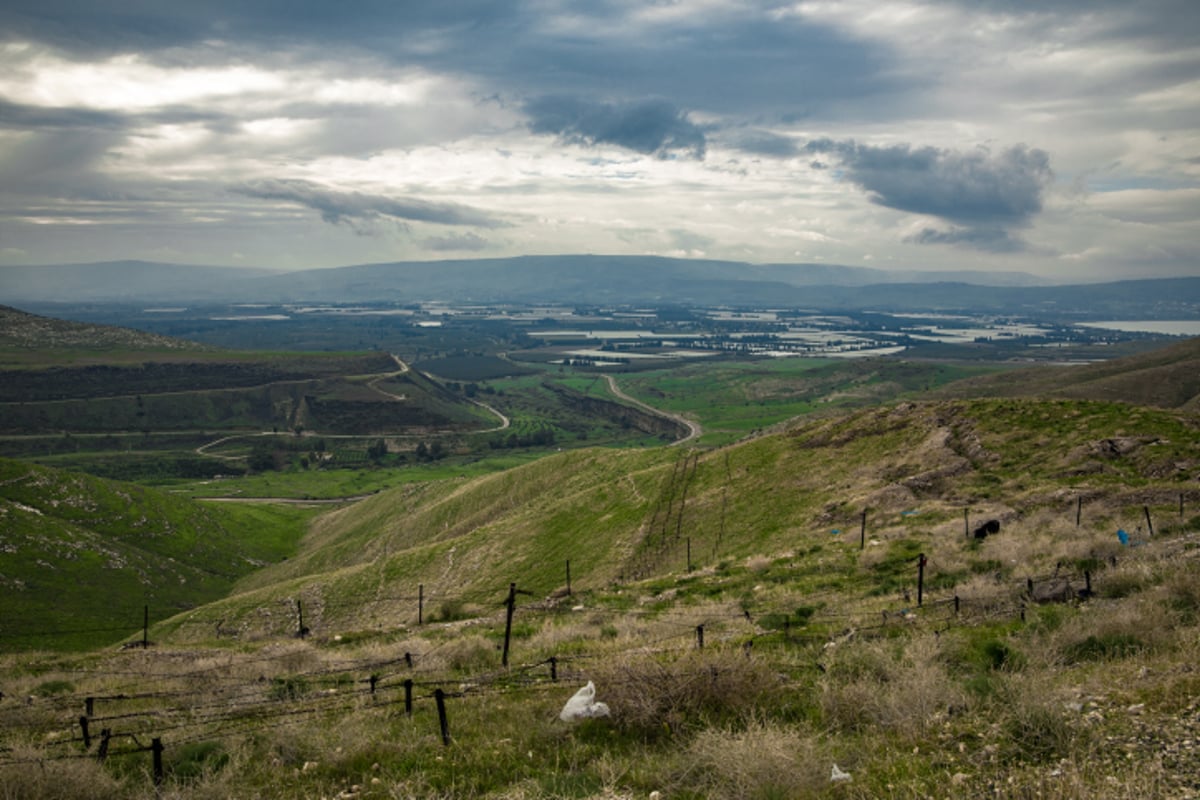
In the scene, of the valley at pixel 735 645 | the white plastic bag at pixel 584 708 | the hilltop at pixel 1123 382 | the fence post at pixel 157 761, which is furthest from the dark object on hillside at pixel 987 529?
the hilltop at pixel 1123 382

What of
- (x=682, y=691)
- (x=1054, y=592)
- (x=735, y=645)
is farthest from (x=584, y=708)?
(x=1054, y=592)

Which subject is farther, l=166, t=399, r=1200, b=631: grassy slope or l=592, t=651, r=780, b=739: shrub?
l=166, t=399, r=1200, b=631: grassy slope

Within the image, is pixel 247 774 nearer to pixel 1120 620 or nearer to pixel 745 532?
pixel 1120 620

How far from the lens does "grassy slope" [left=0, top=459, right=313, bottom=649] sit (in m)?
58.7

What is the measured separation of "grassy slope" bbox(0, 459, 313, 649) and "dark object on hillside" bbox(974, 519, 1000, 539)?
6532 centimetres

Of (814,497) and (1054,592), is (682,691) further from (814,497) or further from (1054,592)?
(814,497)

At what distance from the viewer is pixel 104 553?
71.2 m

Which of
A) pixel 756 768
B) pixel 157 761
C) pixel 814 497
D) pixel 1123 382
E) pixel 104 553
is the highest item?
pixel 1123 382

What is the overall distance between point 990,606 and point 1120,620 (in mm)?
4220

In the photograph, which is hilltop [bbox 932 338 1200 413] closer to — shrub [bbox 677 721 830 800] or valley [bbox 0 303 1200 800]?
valley [bbox 0 303 1200 800]

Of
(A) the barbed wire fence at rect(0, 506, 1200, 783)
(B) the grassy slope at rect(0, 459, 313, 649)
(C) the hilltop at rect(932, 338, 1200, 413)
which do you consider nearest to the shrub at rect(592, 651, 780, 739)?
(A) the barbed wire fence at rect(0, 506, 1200, 783)

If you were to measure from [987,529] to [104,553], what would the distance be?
8379cm

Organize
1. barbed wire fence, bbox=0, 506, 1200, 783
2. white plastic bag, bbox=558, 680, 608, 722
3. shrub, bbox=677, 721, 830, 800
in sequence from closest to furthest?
shrub, bbox=677, 721, 830, 800, white plastic bag, bbox=558, 680, 608, 722, barbed wire fence, bbox=0, 506, 1200, 783

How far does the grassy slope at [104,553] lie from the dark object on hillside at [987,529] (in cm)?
6532
